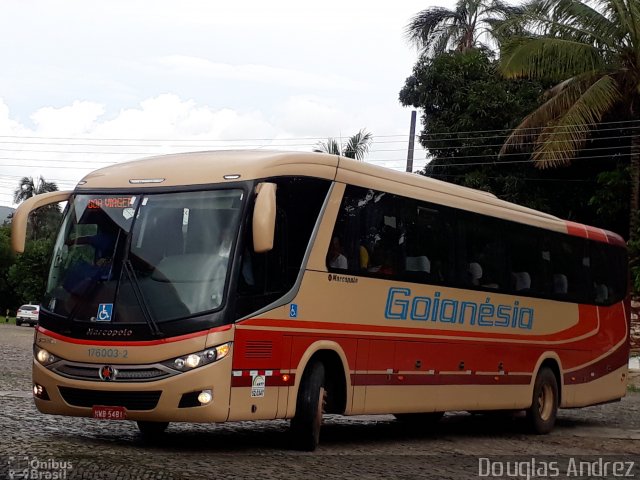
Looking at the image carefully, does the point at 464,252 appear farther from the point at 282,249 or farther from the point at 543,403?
the point at 282,249

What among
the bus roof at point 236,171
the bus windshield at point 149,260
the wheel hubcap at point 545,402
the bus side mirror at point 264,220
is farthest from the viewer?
the wheel hubcap at point 545,402

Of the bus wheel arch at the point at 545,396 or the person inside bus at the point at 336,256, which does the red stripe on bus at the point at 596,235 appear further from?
the person inside bus at the point at 336,256

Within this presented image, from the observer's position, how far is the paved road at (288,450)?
9984 millimetres

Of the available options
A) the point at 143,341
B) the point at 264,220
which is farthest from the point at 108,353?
the point at 264,220

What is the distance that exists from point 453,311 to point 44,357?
18.5ft

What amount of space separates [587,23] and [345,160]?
807 inches

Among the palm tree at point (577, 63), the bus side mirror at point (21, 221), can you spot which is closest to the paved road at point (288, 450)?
the bus side mirror at point (21, 221)

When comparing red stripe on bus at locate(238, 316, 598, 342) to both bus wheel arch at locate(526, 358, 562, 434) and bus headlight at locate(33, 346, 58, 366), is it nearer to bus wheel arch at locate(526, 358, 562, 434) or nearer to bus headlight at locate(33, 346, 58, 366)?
bus wheel arch at locate(526, 358, 562, 434)

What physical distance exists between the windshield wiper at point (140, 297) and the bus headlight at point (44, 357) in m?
1.11

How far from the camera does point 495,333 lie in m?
16.1

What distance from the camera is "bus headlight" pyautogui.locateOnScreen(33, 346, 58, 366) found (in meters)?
11.6

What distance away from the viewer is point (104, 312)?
37.3 ft

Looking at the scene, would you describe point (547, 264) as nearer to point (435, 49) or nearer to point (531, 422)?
point (531, 422)

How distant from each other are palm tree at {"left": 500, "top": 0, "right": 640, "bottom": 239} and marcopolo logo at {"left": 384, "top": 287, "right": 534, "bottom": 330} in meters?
14.9
